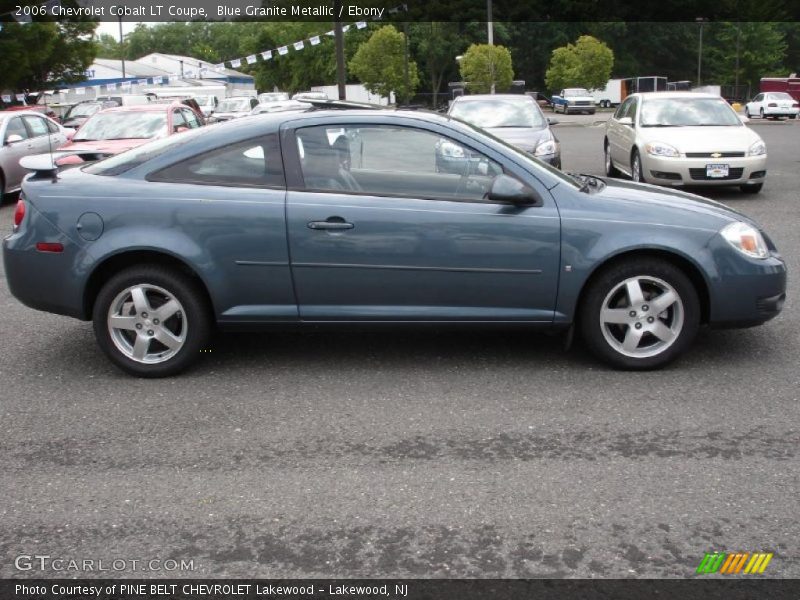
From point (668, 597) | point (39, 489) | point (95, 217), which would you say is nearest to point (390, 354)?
point (95, 217)

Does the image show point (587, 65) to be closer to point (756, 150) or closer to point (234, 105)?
point (234, 105)

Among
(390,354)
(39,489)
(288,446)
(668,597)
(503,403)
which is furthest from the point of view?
(390,354)

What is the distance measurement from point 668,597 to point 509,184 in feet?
8.86

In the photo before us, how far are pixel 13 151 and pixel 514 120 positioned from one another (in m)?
7.93

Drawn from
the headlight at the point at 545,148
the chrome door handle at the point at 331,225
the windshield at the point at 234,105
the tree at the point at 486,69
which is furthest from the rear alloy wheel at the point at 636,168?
the tree at the point at 486,69

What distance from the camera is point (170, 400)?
505 cm

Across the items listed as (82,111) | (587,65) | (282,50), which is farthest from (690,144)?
(587,65)

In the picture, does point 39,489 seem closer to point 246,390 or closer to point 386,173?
point 246,390

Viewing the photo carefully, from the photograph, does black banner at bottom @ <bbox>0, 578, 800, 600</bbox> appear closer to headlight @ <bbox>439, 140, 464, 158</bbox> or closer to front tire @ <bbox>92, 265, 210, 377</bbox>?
front tire @ <bbox>92, 265, 210, 377</bbox>

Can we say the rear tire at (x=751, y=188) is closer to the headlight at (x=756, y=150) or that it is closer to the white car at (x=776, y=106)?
the headlight at (x=756, y=150)

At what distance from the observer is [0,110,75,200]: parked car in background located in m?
14.3

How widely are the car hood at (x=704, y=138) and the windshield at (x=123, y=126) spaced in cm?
755

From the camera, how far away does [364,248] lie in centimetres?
521

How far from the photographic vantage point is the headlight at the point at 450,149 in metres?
5.38
